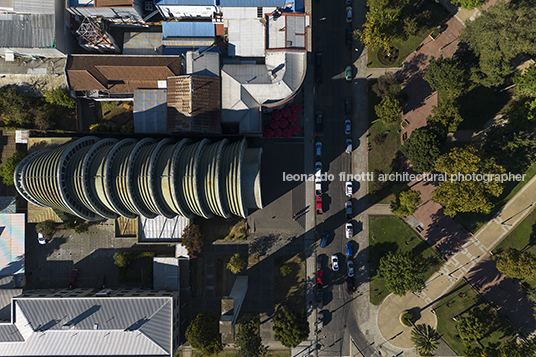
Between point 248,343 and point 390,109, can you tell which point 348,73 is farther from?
point 248,343

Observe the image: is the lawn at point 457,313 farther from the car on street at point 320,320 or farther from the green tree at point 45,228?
the green tree at point 45,228

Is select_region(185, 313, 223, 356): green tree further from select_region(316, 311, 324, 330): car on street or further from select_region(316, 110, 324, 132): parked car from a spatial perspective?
select_region(316, 110, 324, 132): parked car

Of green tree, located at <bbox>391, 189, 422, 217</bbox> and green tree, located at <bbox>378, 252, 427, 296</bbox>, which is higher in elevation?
green tree, located at <bbox>391, 189, 422, 217</bbox>

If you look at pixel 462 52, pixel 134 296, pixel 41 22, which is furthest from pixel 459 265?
pixel 41 22

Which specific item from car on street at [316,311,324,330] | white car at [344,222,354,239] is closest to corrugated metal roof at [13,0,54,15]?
white car at [344,222,354,239]

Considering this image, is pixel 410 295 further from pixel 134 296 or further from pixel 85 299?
pixel 85 299

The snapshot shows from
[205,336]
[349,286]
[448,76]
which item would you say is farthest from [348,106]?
[205,336]
